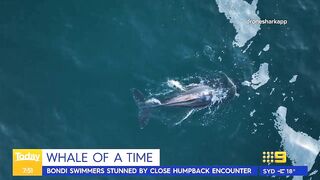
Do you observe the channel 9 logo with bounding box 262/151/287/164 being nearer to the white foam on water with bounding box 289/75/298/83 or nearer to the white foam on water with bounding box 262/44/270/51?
the white foam on water with bounding box 289/75/298/83

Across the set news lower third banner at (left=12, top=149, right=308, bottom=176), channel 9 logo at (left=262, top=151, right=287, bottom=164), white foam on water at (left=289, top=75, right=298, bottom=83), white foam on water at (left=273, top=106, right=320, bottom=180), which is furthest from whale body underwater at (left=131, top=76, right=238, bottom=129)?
channel 9 logo at (left=262, top=151, right=287, bottom=164)

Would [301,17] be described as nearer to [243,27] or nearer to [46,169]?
[243,27]

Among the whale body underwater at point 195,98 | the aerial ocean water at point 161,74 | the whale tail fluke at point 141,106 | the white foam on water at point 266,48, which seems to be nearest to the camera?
the aerial ocean water at point 161,74

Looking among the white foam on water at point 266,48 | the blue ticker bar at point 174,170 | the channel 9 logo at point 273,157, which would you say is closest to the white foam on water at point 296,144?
the channel 9 logo at point 273,157

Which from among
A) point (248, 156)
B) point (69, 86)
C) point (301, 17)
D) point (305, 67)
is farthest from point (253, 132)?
point (69, 86)

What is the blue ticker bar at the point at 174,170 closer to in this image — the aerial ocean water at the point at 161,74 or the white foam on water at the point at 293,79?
the aerial ocean water at the point at 161,74

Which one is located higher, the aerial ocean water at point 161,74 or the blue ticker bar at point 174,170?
the aerial ocean water at point 161,74
